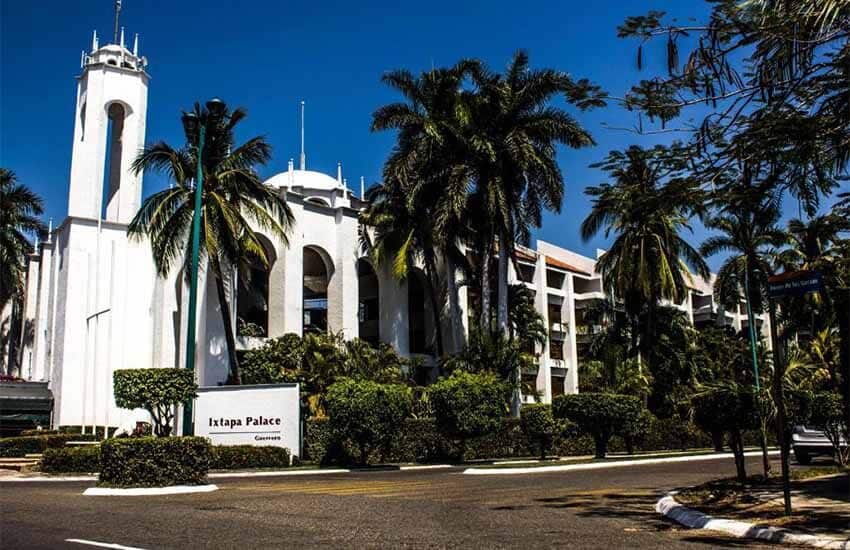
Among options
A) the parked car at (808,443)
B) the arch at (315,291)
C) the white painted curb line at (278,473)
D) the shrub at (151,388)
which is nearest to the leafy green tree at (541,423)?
the white painted curb line at (278,473)

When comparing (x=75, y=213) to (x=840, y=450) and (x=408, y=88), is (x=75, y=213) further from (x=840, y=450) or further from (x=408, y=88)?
(x=840, y=450)

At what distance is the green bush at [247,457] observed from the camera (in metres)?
24.8

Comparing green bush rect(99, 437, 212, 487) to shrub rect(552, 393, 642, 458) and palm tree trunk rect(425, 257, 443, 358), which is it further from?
palm tree trunk rect(425, 257, 443, 358)

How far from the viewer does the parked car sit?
2339cm

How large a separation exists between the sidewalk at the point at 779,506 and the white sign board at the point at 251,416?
15.4 m

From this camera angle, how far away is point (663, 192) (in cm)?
1170

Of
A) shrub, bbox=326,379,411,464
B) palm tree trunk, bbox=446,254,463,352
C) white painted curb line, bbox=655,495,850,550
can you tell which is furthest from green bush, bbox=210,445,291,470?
white painted curb line, bbox=655,495,850,550

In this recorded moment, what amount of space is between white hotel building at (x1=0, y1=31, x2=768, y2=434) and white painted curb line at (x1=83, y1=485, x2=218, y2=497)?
18223 millimetres

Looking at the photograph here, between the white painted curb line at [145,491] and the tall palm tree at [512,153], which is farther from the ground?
the tall palm tree at [512,153]

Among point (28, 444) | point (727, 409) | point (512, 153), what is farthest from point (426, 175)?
point (727, 409)

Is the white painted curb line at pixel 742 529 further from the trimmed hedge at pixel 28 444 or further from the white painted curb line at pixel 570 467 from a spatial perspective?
the trimmed hedge at pixel 28 444

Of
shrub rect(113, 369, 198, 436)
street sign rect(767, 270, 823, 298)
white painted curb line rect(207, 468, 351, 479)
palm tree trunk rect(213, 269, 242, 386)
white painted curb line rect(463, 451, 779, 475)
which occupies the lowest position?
white painted curb line rect(463, 451, 779, 475)

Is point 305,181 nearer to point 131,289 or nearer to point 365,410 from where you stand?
point 131,289

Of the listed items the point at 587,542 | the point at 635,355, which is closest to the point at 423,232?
the point at 635,355
